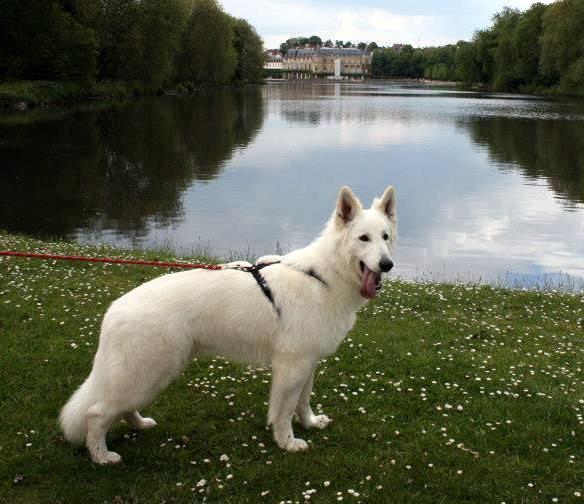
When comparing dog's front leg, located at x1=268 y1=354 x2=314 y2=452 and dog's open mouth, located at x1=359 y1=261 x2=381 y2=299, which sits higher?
dog's open mouth, located at x1=359 y1=261 x2=381 y2=299

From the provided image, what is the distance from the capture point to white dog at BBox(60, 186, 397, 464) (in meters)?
6.11

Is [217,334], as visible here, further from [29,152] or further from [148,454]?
[29,152]

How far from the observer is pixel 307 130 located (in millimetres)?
61156

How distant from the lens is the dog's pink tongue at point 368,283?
20.8 ft

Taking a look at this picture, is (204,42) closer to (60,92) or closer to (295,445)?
(60,92)

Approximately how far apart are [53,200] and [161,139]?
75.2ft

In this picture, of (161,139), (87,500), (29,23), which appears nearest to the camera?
(87,500)

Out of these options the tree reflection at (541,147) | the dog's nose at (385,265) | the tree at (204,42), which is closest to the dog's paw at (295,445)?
the dog's nose at (385,265)

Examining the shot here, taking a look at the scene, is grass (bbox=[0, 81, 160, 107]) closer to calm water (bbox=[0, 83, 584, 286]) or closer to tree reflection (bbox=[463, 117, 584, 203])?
calm water (bbox=[0, 83, 584, 286])

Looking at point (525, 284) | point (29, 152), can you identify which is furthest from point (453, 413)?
point (29, 152)

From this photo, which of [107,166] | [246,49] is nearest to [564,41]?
[246,49]

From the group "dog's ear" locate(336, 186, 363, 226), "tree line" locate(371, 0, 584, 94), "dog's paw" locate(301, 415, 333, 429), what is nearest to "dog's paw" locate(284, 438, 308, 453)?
"dog's paw" locate(301, 415, 333, 429)

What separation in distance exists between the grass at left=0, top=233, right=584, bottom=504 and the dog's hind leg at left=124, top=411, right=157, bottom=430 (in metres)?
0.10

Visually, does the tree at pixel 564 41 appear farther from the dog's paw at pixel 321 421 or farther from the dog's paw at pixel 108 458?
the dog's paw at pixel 108 458
